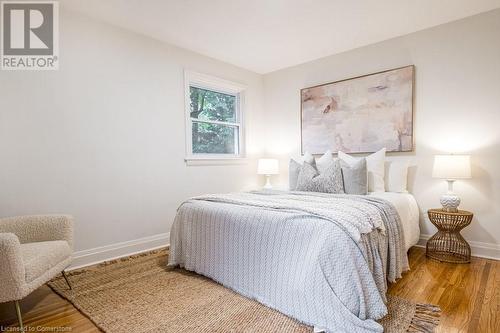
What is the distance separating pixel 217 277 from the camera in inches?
86.3

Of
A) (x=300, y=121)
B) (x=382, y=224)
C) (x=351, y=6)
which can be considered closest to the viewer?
(x=382, y=224)

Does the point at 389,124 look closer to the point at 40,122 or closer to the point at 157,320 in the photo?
the point at 157,320

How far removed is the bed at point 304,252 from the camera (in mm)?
1513

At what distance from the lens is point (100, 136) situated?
2.78 metres

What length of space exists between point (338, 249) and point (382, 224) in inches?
24.9

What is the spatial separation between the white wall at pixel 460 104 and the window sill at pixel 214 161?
208 centimetres

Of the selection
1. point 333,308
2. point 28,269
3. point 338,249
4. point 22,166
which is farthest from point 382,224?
point 22,166

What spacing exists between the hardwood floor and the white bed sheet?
0.29 m

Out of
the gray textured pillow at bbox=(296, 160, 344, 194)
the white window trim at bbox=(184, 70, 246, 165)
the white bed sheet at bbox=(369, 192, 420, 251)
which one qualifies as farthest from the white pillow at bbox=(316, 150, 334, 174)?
the white window trim at bbox=(184, 70, 246, 165)

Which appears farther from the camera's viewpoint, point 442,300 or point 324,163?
point 324,163

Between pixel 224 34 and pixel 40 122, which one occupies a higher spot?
pixel 224 34

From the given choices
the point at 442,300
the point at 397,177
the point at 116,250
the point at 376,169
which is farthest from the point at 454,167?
the point at 116,250

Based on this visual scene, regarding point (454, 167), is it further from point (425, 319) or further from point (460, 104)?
point (425, 319)

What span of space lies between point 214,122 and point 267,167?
41.3 inches
